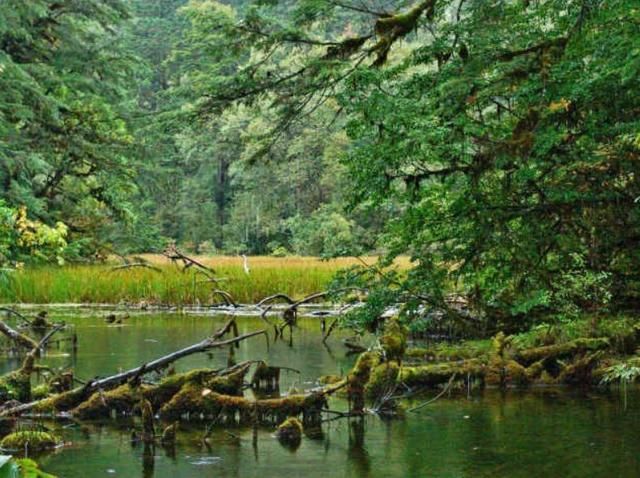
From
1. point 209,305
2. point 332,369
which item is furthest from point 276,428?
point 209,305

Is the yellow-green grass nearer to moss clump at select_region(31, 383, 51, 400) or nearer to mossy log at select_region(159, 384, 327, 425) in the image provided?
moss clump at select_region(31, 383, 51, 400)

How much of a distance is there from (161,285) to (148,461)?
13.0 metres

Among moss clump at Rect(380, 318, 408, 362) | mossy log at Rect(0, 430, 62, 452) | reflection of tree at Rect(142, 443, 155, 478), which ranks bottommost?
reflection of tree at Rect(142, 443, 155, 478)

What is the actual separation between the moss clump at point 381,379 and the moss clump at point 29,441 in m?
2.83

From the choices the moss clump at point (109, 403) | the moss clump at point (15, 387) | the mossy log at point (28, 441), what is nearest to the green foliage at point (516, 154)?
the moss clump at point (109, 403)

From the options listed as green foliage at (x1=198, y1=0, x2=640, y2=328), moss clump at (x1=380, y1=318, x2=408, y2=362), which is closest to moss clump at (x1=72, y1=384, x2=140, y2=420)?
moss clump at (x1=380, y1=318, x2=408, y2=362)

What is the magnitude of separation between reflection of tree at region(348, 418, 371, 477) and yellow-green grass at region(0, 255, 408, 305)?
11013mm

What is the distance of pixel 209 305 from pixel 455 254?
397 inches

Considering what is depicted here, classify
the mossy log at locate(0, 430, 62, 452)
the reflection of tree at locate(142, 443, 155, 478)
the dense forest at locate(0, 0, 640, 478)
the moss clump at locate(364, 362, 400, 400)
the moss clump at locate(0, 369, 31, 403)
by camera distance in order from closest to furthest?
1. the reflection of tree at locate(142, 443, 155, 478)
2. the mossy log at locate(0, 430, 62, 452)
3. the dense forest at locate(0, 0, 640, 478)
4. the moss clump at locate(0, 369, 31, 403)
5. the moss clump at locate(364, 362, 400, 400)

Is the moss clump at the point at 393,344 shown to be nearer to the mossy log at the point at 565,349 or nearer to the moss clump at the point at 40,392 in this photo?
the mossy log at the point at 565,349

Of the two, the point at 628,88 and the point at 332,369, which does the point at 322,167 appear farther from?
the point at 628,88

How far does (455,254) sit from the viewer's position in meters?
9.16

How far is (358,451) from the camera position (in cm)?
667

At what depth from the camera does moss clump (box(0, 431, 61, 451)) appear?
6.46 m
